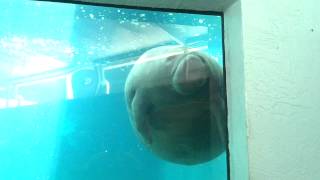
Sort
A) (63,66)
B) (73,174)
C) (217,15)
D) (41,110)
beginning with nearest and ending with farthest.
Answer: (217,15)
(73,174)
(63,66)
(41,110)

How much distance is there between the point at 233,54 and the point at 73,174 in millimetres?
652

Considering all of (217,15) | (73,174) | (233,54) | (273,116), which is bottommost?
(73,174)

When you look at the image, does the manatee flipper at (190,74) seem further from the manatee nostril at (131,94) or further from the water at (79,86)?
the manatee nostril at (131,94)

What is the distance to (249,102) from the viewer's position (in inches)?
22.8

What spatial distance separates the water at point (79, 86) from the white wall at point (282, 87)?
0.44ft

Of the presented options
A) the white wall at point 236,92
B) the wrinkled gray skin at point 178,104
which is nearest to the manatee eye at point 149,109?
the wrinkled gray skin at point 178,104

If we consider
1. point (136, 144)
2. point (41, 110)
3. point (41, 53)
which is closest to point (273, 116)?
point (136, 144)

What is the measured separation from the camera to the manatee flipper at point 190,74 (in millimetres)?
792

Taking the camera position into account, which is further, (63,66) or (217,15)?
(63,66)

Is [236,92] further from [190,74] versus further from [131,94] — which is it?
[131,94]

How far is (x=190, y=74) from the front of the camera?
2.66ft

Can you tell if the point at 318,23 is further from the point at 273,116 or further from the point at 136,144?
the point at 136,144

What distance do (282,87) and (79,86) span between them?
680mm

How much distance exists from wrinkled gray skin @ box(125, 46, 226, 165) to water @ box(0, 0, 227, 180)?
0.03m
